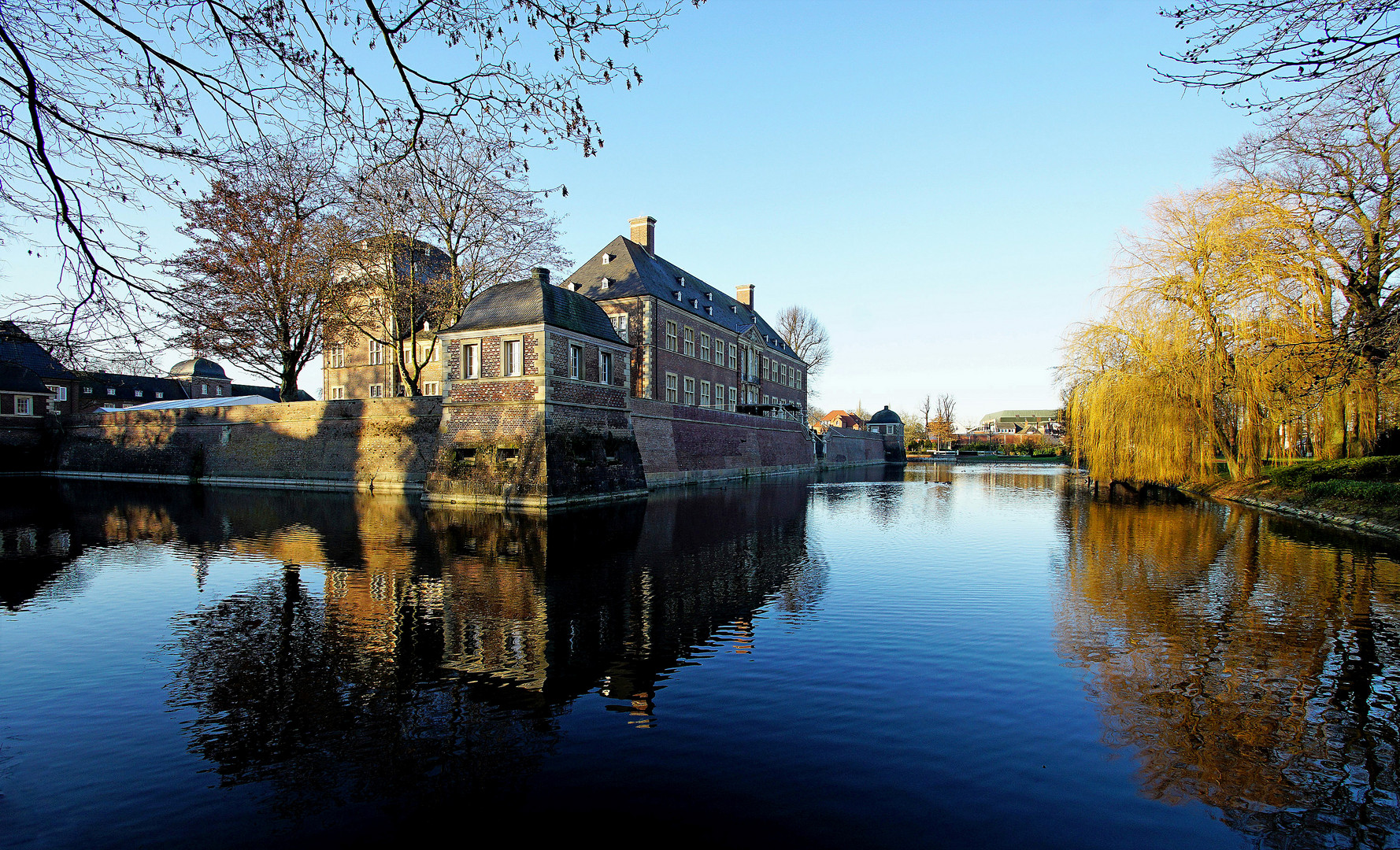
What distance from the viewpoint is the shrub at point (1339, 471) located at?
15625 mm

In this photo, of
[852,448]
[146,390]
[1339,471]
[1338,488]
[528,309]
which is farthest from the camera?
[852,448]

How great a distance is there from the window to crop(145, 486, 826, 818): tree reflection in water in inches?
272

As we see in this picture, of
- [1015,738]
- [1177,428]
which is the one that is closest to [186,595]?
[1015,738]

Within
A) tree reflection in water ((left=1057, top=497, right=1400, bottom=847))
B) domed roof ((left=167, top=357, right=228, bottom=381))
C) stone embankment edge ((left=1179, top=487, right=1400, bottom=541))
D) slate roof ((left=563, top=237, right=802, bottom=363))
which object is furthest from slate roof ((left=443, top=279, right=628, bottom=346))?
domed roof ((left=167, top=357, right=228, bottom=381))

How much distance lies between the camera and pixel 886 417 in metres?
70.8

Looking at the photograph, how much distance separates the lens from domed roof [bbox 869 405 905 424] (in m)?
70.5

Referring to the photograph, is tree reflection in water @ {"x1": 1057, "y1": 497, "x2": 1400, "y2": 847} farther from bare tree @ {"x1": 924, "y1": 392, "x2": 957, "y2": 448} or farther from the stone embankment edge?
bare tree @ {"x1": 924, "y1": 392, "x2": 957, "y2": 448}

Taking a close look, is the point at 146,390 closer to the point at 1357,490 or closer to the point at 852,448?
the point at 852,448

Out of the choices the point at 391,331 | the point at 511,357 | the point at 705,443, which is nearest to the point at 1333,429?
the point at 705,443

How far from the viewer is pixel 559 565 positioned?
33.1 ft

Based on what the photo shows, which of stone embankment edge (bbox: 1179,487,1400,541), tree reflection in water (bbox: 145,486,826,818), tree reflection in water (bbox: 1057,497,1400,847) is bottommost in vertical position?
tree reflection in water (bbox: 1057,497,1400,847)

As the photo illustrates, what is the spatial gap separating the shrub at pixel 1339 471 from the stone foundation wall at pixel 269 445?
23559 millimetres

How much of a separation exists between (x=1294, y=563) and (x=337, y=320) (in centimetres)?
2774

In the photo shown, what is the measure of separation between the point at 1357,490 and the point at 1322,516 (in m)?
0.88
